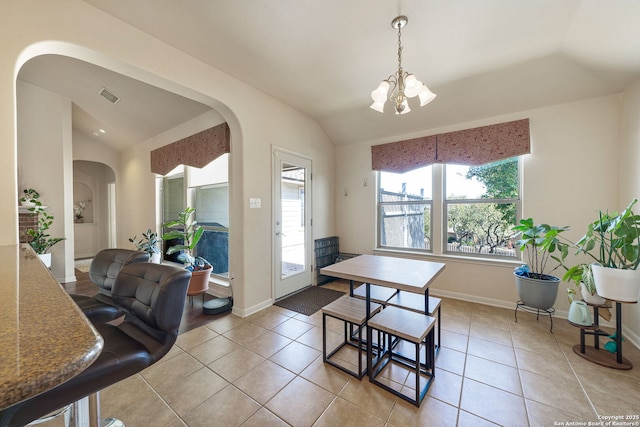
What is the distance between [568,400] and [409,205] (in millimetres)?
2658

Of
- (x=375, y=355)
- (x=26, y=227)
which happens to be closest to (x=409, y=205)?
(x=375, y=355)

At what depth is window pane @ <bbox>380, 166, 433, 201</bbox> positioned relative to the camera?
146 inches

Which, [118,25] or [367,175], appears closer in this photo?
[118,25]

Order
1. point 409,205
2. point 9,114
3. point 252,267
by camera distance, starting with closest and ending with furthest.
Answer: point 9,114, point 252,267, point 409,205

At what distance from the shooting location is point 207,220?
13.3 ft

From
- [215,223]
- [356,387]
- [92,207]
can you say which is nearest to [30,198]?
[215,223]

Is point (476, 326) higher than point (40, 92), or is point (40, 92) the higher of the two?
point (40, 92)

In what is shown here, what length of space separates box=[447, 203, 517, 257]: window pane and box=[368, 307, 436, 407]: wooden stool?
206 cm

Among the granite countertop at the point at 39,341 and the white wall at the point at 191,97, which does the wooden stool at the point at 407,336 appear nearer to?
the granite countertop at the point at 39,341

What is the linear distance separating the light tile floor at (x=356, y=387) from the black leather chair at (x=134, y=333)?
2.03 feet

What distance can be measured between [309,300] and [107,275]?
2.23 meters

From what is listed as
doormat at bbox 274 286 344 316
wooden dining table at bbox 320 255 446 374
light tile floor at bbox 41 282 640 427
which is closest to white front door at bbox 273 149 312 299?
doormat at bbox 274 286 344 316

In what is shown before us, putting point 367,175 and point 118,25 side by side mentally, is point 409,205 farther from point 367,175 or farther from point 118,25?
point 118,25

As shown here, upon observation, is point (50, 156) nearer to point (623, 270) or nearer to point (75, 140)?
point (75, 140)
